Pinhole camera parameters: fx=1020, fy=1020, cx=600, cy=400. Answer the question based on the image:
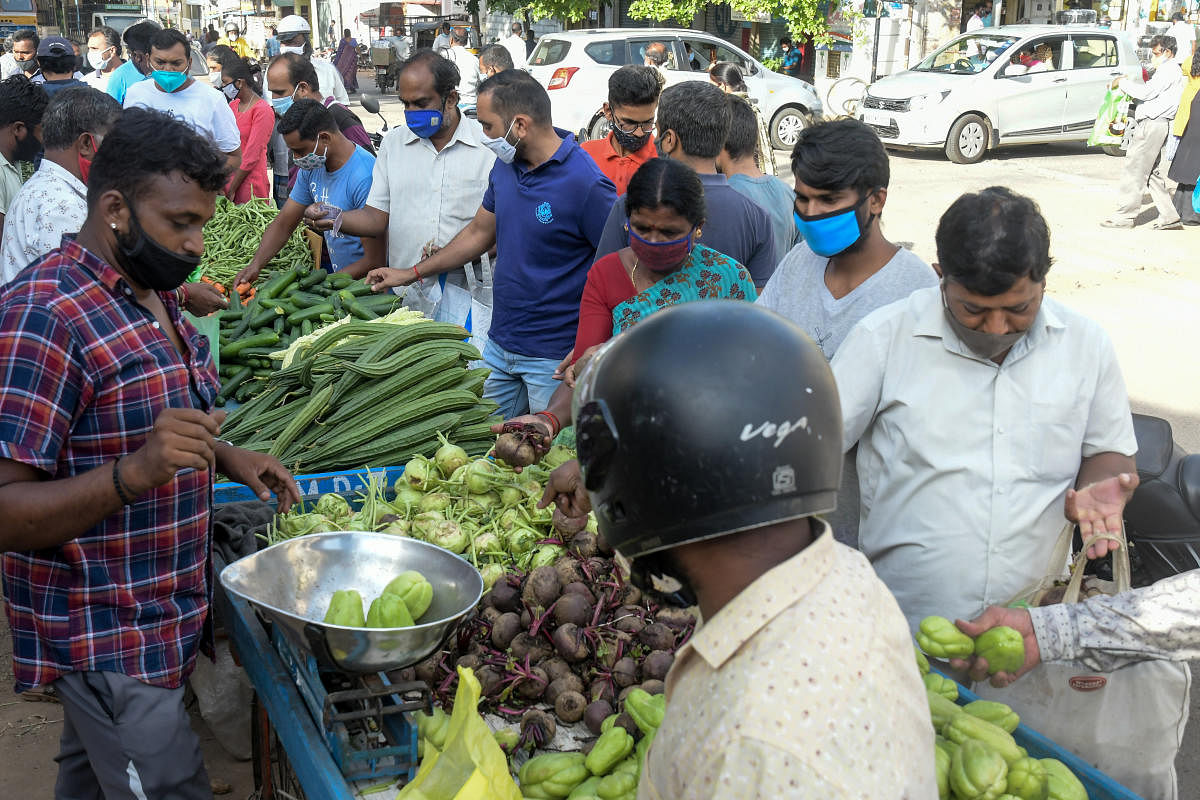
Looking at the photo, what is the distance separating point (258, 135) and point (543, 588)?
7.38 meters

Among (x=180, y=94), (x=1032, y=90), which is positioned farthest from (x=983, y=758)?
(x=1032, y=90)

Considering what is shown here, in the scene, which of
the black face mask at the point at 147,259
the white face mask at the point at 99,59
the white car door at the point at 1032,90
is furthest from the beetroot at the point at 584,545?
the white car door at the point at 1032,90

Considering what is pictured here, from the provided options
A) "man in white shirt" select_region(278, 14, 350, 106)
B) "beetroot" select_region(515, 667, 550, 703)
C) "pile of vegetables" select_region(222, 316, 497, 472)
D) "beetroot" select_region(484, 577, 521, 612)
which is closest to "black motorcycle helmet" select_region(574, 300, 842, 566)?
"beetroot" select_region(515, 667, 550, 703)

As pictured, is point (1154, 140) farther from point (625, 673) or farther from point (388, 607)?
point (388, 607)

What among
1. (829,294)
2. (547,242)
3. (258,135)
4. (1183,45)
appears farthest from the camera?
(1183,45)

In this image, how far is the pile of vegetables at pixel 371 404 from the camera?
4.07 m

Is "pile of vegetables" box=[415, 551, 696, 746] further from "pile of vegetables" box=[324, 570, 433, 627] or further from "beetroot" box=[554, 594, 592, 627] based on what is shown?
"pile of vegetables" box=[324, 570, 433, 627]

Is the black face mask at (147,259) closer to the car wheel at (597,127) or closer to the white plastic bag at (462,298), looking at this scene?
the white plastic bag at (462,298)

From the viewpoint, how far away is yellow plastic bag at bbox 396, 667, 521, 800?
6.59 feet

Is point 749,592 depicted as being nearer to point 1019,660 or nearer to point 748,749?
point 748,749

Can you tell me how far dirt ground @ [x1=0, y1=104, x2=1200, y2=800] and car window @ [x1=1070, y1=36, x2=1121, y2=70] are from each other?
156 centimetres

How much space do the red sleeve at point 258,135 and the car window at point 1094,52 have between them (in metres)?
13.6

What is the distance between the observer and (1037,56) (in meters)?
17.0

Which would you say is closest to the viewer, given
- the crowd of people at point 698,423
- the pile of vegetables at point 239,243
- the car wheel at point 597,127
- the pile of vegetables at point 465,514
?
the crowd of people at point 698,423
